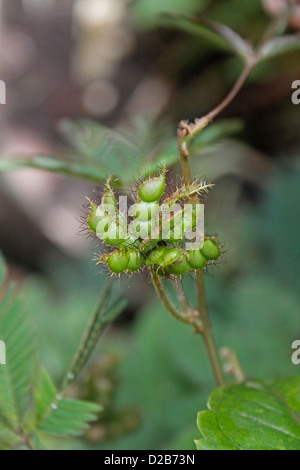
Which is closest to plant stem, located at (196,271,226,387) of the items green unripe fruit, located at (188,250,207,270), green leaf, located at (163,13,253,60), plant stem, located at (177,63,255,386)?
plant stem, located at (177,63,255,386)

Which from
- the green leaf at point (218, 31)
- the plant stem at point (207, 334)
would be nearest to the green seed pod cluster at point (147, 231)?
the plant stem at point (207, 334)

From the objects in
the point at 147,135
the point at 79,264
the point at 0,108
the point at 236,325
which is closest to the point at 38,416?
the point at 147,135

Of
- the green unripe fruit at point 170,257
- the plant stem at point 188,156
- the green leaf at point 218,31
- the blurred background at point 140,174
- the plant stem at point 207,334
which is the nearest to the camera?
the green unripe fruit at point 170,257

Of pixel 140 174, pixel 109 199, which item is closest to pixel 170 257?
pixel 109 199

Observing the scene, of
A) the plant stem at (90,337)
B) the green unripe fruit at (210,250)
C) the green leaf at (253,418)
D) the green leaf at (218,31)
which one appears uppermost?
the green leaf at (218,31)

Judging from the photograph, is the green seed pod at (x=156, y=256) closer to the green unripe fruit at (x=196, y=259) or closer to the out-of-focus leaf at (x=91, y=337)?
the green unripe fruit at (x=196, y=259)

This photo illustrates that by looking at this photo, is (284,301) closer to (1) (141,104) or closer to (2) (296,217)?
(2) (296,217)

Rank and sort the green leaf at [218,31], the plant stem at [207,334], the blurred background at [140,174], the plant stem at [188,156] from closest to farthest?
the plant stem at [188,156], the plant stem at [207,334], the green leaf at [218,31], the blurred background at [140,174]
